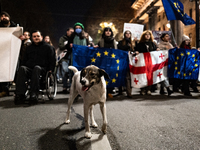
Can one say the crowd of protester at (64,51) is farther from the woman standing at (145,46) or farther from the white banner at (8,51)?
the white banner at (8,51)

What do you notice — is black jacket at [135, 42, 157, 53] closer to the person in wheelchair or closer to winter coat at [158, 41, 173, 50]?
winter coat at [158, 41, 173, 50]

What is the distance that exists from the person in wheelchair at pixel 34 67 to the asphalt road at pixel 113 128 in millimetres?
572

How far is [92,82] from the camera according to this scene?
9.87 feet

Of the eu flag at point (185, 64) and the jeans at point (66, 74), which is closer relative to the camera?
the eu flag at point (185, 64)

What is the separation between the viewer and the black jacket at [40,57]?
20.3 ft

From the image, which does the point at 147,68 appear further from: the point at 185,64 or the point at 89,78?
the point at 89,78

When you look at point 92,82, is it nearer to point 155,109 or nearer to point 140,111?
point 140,111

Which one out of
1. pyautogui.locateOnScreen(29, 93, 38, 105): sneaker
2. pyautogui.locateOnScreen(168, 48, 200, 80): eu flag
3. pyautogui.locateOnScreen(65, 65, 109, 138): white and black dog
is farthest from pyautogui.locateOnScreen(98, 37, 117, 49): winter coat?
pyautogui.locateOnScreen(65, 65, 109, 138): white and black dog

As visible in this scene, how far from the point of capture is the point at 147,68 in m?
7.44

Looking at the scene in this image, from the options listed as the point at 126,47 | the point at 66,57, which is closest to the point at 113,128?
the point at 126,47

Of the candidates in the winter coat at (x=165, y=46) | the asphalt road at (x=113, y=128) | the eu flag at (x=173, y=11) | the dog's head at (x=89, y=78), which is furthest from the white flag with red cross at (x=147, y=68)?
the dog's head at (x=89, y=78)

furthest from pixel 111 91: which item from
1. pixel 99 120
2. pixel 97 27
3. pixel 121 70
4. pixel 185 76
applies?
pixel 97 27

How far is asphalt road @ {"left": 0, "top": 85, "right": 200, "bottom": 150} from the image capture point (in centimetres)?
280

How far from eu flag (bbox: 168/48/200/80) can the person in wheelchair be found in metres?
4.33
